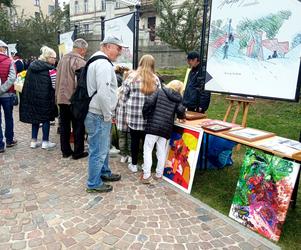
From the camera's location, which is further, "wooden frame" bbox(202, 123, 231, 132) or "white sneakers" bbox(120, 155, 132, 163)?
"white sneakers" bbox(120, 155, 132, 163)

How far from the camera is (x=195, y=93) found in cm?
501

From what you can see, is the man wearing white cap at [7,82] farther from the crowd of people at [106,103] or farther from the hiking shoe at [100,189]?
the hiking shoe at [100,189]

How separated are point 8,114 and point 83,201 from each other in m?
2.74

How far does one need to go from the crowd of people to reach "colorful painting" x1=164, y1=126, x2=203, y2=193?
144 mm

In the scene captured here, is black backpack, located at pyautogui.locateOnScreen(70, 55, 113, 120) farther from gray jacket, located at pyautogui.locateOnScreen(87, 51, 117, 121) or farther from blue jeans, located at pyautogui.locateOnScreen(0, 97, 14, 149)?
blue jeans, located at pyautogui.locateOnScreen(0, 97, 14, 149)

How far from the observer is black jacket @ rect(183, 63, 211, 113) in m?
4.90

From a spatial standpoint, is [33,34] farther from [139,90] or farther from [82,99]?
[82,99]

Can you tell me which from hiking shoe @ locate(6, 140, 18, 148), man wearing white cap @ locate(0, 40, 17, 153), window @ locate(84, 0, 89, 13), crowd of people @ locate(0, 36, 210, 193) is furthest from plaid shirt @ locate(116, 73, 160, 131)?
window @ locate(84, 0, 89, 13)

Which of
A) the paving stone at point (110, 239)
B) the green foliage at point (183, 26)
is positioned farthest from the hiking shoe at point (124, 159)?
the green foliage at point (183, 26)

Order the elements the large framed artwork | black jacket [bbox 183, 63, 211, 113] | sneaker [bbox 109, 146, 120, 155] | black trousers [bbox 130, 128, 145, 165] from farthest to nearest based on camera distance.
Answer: sneaker [bbox 109, 146, 120, 155] → black jacket [bbox 183, 63, 211, 113] → black trousers [bbox 130, 128, 145, 165] → the large framed artwork

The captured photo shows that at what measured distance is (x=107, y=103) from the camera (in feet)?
11.6

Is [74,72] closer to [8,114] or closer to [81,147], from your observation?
[81,147]

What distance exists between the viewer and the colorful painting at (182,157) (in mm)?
3959
